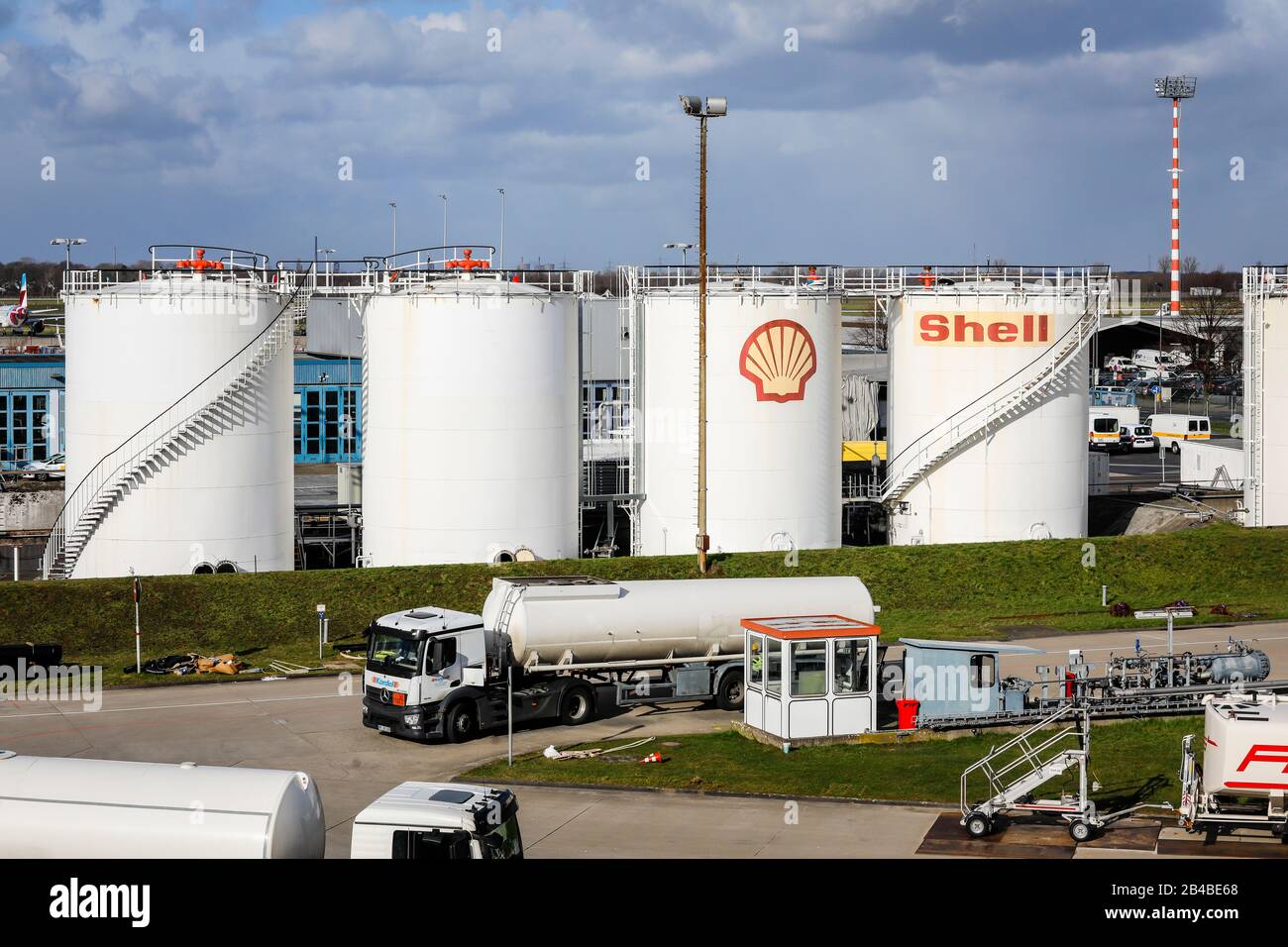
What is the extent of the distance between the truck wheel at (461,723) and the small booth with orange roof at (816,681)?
548 cm

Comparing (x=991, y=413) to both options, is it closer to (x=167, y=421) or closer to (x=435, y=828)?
(x=167, y=421)

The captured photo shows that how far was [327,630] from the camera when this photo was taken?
136 feet

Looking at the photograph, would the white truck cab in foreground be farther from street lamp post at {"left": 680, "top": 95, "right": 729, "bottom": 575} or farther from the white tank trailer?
street lamp post at {"left": 680, "top": 95, "right": 729, "bottom": 575}

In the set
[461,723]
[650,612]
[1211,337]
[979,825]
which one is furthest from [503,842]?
[1211,337]

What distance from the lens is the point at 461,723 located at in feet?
100

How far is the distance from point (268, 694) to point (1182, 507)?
33.8 meters

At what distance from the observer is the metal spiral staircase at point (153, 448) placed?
44.8m

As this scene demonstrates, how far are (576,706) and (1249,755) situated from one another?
1403 cm

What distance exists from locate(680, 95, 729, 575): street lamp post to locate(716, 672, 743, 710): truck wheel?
11.6m

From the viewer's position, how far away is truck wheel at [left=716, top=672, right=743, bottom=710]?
109 ft

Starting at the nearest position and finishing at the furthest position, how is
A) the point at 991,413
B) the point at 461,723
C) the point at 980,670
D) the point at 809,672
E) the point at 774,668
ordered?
the point at 809,672, the point at 774,668, the point at 461,723, the point at 980,670, the point at 991,413

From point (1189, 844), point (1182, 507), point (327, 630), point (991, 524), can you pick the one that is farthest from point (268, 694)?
point (1182, 507)

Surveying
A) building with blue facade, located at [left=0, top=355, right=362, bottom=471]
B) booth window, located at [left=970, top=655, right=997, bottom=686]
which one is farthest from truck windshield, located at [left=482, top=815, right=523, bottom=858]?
building with blue facade, located at [left=0, top=355, right=362, bottom=471]

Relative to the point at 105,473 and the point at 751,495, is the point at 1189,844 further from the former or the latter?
the point at 105,473
